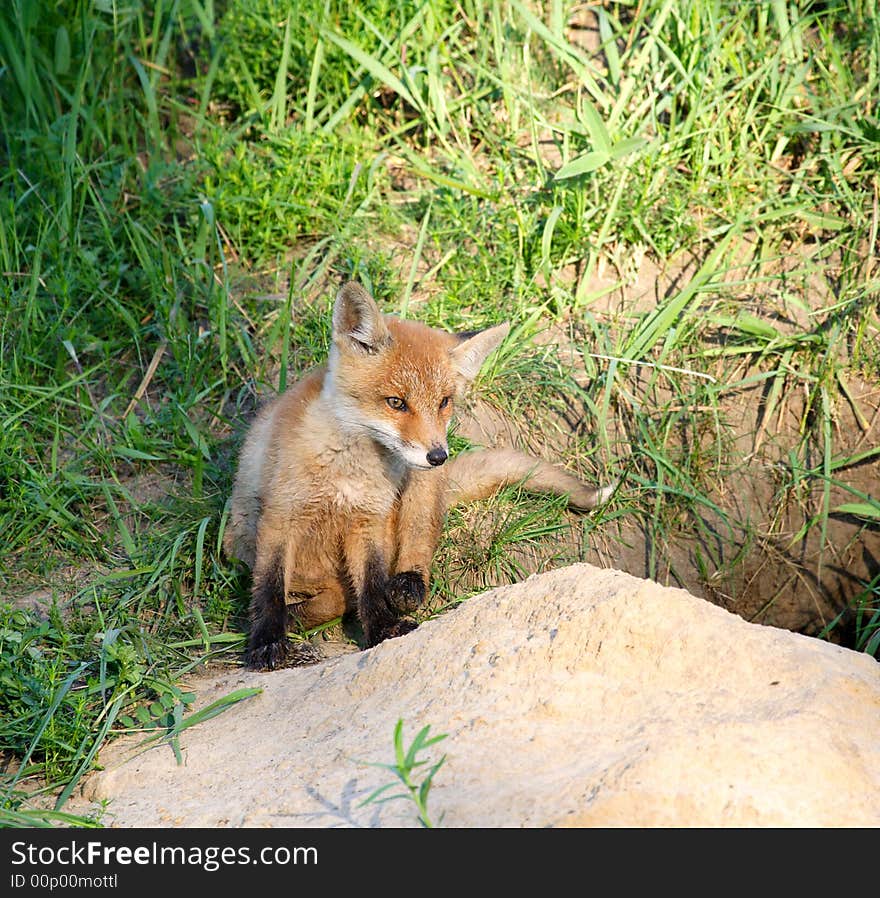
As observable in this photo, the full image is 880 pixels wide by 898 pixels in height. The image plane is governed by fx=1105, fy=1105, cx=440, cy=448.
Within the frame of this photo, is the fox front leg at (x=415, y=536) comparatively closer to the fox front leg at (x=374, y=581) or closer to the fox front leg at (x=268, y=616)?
the fox front leg at (x=374, y=581)

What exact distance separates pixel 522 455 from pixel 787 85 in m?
2.71

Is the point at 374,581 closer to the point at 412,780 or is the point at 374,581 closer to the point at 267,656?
the point at 267,656

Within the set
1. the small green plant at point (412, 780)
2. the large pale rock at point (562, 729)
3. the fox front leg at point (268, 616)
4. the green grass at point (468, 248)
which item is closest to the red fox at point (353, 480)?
the fox front leg at point (268, 616)

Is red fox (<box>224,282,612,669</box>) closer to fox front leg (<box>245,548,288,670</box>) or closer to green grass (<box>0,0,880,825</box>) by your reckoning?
fox front leg (<box>245,548,288,670</box>)

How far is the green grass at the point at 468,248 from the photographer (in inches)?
202

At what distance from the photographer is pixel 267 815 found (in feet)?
9.25

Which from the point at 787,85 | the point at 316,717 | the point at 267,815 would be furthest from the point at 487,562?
the point at 787,85

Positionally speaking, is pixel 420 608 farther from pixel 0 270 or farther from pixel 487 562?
pixel 0 270

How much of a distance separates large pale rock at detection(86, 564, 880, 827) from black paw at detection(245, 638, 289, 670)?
1.33 ft

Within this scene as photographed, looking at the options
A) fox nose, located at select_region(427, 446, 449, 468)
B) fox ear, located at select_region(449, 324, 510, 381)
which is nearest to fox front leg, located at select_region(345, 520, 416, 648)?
fox nose, located at select_region(427, 446, 449, 468)

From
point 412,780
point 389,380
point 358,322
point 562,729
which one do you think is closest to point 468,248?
point 358,322

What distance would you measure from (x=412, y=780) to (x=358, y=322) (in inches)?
73.6

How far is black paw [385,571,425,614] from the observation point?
442 centimetres

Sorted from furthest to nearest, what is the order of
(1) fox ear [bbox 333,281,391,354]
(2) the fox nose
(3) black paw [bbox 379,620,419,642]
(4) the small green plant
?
(3) black paw [bbox 379,620,419,642] → (1) fox ear [bbox 333,281,391,354] → (2) the fox nose → (4) the small green plant
